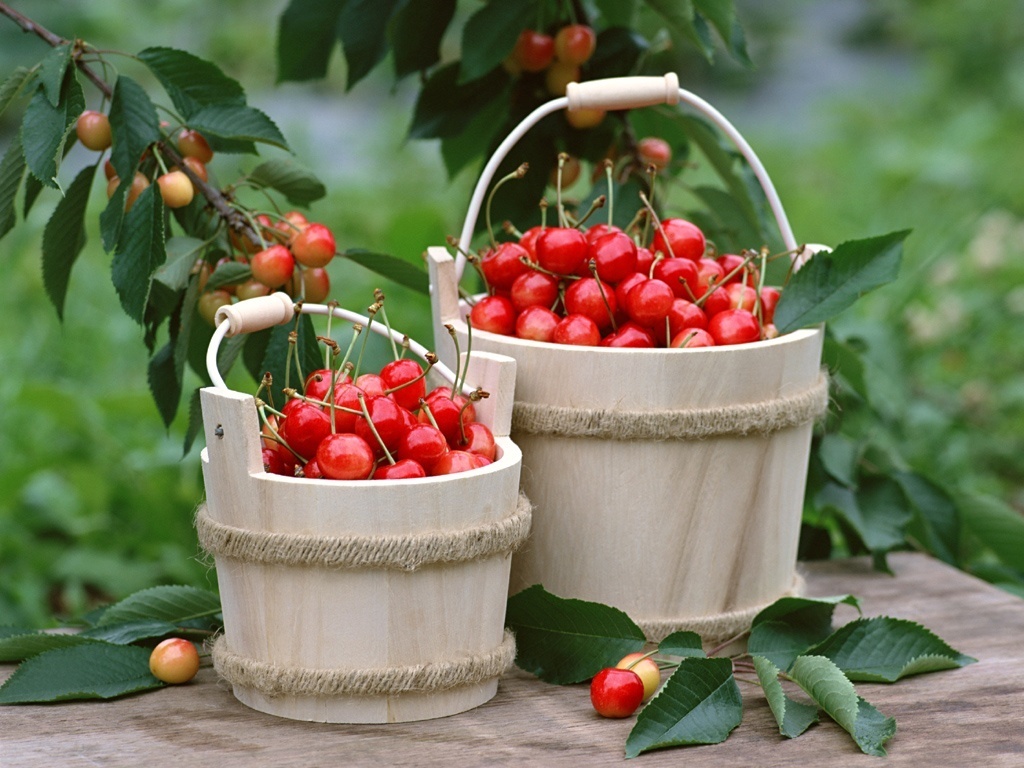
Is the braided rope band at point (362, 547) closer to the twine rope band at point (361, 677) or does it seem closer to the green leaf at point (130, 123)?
the twine rope band at point (361, 677)

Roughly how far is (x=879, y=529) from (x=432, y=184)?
3.45m

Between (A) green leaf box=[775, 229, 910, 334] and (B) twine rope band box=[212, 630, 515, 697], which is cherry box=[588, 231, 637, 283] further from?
(B) twine rope band box=[212, 630, 515, 697]

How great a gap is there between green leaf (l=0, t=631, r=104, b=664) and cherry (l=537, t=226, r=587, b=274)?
670mm

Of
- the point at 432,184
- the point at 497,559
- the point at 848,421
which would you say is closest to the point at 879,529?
the point at 848,421

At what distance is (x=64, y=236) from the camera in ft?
5.21

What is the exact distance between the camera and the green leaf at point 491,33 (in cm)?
183

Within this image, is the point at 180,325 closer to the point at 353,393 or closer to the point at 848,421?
the point at 353,393

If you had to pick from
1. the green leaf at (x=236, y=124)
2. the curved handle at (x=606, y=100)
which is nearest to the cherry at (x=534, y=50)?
the curved handle at (x=606, y=100)

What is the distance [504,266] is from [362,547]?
1.58ft

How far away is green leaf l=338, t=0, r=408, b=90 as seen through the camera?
6.26 ft

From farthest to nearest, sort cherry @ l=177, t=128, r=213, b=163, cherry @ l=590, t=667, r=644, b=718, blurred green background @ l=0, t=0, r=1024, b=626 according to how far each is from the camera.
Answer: blurred green background @ l=0, t=0, r=1024, b=626 → cherry @ l=177, t=128, r=213, b=163 → cherry @ l=590, t=667, r=644, b=718

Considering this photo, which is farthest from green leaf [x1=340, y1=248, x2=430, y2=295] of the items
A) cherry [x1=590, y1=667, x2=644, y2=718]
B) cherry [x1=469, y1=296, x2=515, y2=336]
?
cherry [x1=590, y1=667, x2=644, y2=718]

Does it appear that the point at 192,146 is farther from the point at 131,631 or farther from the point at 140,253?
the point at 131,631

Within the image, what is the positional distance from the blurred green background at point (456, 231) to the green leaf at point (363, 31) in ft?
0.31
